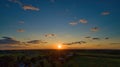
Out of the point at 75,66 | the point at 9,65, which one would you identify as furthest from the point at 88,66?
the point at 9,65

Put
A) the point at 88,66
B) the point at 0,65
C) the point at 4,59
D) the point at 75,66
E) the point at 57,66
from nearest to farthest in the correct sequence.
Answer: the point at 0,65, the point at 4,59, the point at 57,66, the point at 75,66, the point at 88,66

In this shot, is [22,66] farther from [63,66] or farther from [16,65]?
[63,66]

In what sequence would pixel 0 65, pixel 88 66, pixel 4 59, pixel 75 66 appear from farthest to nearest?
pixel 88 66 → pixel 75 66 → pixel 4 59 → pixel 0 65

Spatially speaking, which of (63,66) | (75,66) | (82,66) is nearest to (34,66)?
(63,66)

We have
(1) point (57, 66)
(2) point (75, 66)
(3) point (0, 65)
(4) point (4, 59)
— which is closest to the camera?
(3) point (0, 65)

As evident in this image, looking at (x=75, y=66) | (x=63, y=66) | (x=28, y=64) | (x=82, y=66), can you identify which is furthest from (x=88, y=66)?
(x=28, y=64)

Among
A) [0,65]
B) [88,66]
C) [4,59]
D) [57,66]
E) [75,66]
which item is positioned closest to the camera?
[0,65]

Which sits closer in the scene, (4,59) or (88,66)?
(4,59)

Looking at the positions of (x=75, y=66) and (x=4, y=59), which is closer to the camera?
(x=4, y=59)

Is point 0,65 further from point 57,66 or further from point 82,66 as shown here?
point 82,66
